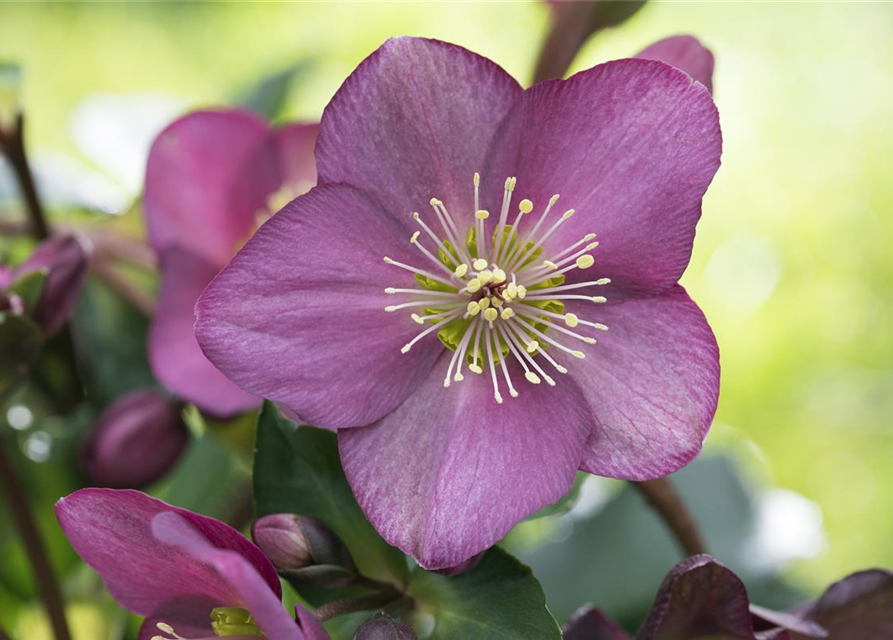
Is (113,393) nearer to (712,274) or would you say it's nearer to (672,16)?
(712,274)

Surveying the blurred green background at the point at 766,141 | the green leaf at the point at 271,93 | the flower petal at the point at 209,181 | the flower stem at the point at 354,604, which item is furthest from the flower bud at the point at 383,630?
the blurred green background at the point at 766,141

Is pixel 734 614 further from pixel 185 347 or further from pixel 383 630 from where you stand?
pixel 185 347

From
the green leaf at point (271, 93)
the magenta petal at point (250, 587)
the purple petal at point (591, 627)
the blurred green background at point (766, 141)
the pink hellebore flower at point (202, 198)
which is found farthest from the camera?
the blurred green background at point (766, 141)

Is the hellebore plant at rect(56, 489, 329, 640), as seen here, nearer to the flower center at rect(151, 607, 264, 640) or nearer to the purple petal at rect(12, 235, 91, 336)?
the flower center at rect(151, 607, 264, 640)

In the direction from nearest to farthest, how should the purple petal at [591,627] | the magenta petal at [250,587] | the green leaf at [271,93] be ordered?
the magenta petal at [250,587] → the purple petal at [591,627] → the green leaf at [271,93]

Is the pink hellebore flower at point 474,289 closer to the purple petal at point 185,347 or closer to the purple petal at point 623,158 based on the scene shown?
the purple petal at point 623,158

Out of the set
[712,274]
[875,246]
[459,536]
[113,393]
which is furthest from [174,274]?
[875,246]

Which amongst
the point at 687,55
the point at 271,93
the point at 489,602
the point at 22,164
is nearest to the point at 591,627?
the point at 489,602
